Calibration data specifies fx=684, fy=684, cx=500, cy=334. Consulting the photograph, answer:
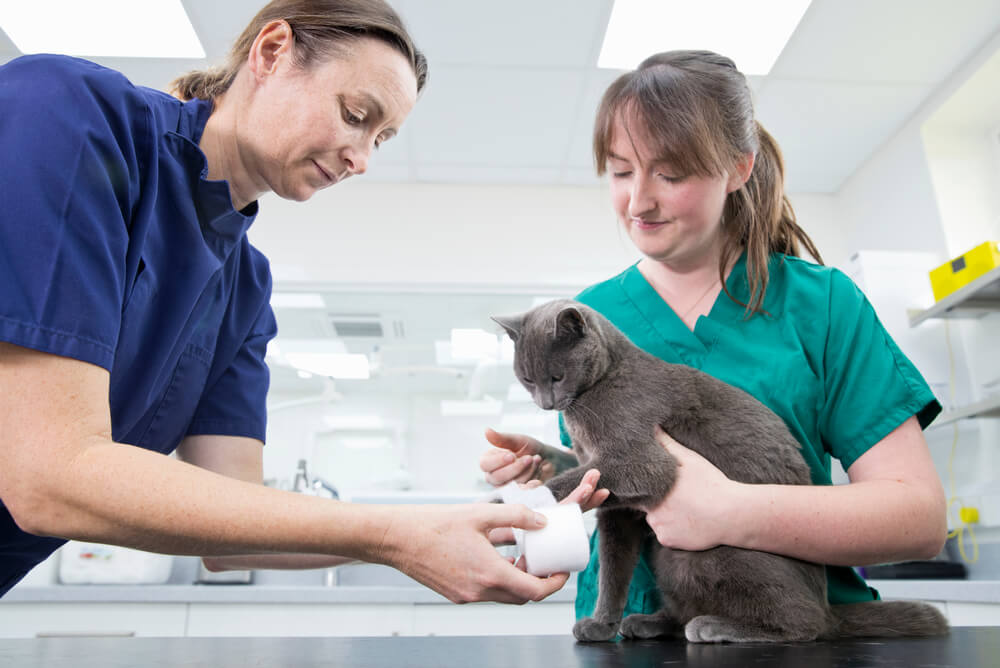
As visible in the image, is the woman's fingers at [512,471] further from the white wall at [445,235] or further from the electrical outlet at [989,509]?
the white wall at [445,235]

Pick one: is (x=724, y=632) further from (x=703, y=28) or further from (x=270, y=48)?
(x=703, y=28)

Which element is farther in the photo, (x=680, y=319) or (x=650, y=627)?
(x=680, y=319)

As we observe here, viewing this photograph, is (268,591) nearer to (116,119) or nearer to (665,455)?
(665,455)

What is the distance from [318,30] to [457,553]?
700 millimetres

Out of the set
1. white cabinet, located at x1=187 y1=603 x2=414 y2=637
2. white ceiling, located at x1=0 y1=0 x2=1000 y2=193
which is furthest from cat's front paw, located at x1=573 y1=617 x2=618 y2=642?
white ceiling, located at x1=0 y1=0 x2=1000 y2=193

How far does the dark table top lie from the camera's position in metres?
0.65

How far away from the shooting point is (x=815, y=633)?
0.89m

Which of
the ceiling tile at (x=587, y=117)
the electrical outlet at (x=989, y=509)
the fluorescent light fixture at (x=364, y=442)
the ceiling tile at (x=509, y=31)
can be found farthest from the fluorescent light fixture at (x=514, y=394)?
the electrical outlet at (x=989, y=509)

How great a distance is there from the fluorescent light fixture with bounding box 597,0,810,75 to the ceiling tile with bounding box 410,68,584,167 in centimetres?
26

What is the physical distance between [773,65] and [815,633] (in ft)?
8.34

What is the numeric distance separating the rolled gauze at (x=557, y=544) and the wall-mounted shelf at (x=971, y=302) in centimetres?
222

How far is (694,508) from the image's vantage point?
0.92m

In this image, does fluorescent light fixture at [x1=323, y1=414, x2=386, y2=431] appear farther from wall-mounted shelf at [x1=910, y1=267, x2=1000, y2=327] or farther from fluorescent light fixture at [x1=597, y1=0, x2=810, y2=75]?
wall-mounted shelf at [x1=910, y1=267, x2=1000, y2=327]

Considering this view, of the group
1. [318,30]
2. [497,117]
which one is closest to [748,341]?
[318,30]
